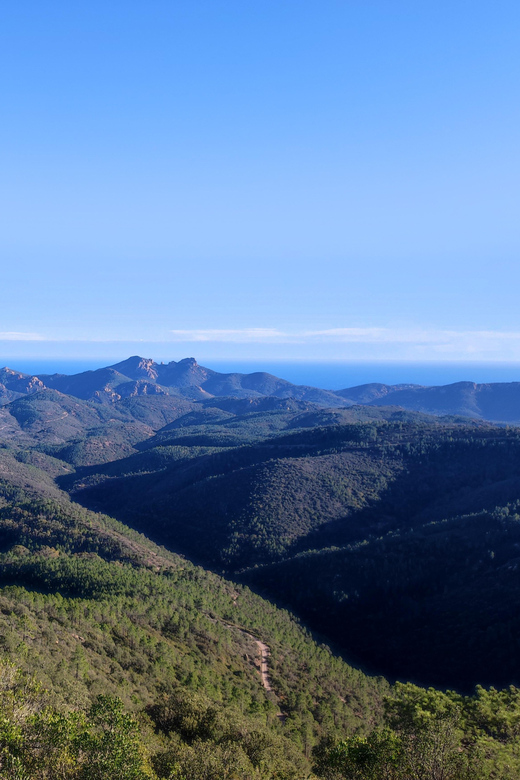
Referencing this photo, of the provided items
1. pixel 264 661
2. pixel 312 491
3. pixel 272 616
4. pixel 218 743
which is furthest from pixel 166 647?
pixel 312 491

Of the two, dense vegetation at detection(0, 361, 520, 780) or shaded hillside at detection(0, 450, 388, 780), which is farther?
shaded hillside at detection(0, 450, 388, 780)

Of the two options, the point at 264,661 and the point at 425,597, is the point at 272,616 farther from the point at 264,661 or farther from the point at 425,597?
the point at 425,597

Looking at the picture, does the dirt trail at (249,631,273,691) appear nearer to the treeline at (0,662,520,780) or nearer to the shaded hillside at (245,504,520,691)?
the shaded hillside at (245,504,520,691)

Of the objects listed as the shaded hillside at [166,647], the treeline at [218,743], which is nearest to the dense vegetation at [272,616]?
the treeline at [218,743]

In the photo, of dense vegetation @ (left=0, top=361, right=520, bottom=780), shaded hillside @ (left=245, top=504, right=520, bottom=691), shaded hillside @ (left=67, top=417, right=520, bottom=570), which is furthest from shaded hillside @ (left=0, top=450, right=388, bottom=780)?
shaded hillside @ (left=67, top=417, right=520, bottom=570)

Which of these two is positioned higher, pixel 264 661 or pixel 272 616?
pixel 264 661

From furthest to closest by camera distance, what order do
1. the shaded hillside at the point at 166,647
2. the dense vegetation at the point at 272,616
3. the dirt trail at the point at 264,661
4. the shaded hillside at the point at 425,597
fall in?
1. the shaded hillside at the point at 425,597
2. the dirt trail at the point at 264,661
3. the shaded hillside at the point at 166,647
4. the dense vegetation at the point at 272,616

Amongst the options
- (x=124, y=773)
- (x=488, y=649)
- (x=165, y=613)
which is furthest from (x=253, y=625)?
(x=124, y=773)

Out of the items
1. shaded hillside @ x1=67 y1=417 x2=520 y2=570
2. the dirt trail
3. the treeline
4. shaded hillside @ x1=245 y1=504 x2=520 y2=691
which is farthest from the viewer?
shaded hillside @ x1=67 y1=417 x2=520 y2=570

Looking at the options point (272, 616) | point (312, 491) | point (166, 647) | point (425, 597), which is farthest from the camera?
point (312, 491)

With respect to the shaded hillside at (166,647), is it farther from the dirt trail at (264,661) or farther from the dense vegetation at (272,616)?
the dirt trail at (264,661)

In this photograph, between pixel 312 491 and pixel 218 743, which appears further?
pixel 312 491
